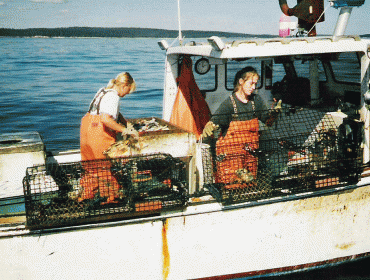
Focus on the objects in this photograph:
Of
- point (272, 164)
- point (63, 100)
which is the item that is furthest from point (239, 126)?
point (63, 100)

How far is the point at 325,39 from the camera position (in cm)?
466

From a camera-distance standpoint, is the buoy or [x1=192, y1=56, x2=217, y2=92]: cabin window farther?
[x1=192, y1=56, x2=217, y2=92]: cabin window

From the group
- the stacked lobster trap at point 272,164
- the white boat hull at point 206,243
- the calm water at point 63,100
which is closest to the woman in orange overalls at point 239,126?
the stacked lobster trap at point 272,164

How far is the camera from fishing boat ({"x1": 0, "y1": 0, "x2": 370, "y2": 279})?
13.0 feet

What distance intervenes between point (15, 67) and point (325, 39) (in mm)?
36353

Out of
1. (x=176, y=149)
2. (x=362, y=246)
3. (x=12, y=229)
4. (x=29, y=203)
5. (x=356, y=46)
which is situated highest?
(x=356, y=46)

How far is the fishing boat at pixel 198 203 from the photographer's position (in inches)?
156

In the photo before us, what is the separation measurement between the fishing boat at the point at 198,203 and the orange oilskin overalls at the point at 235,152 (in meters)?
0.02

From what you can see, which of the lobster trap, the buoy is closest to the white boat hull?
the lobster trap

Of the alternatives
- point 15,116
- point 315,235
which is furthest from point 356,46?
point 15,116

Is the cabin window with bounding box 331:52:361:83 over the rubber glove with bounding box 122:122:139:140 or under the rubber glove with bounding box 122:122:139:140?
over

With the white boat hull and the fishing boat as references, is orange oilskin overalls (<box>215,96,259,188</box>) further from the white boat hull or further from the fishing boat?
the white boat hull

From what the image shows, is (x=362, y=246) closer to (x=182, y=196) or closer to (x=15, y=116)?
(x=182, y=196)

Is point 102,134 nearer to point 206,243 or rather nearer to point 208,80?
point 206,243
